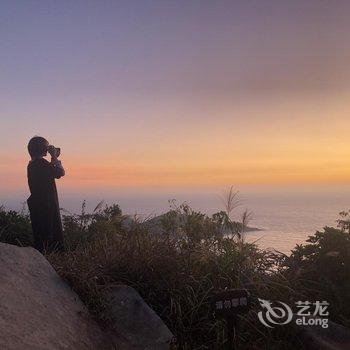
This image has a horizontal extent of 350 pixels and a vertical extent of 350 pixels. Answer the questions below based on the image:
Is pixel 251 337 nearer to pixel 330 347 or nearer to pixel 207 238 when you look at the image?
pixel 330 347

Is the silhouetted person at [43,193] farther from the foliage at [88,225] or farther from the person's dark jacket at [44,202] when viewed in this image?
the foliage at [88,225]

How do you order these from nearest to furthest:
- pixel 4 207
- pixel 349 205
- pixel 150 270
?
pixel 150 270, pixel 349 205, pixel 4 207

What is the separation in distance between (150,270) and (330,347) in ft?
7.79

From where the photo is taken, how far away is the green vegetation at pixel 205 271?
5723 mm

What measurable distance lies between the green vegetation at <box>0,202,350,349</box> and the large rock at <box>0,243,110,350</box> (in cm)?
26

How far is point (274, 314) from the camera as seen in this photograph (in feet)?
19.6

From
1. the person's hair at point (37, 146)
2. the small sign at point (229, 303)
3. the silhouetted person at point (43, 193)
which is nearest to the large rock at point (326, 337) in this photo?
the small sign at point (229, 303)

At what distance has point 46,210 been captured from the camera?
7.66 m

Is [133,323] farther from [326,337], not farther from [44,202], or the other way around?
[44,202]

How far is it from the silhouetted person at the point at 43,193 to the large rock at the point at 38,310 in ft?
5.86

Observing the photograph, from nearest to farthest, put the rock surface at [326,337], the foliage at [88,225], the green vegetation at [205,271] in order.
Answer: the rock surface at [326,337] < the green vegetation at [205,271] < the foliage at [88,225]

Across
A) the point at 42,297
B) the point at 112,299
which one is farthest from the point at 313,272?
the point at 42,297

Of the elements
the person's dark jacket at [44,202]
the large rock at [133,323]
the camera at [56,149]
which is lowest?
the large rock at [133,323]

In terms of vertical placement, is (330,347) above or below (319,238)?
below
